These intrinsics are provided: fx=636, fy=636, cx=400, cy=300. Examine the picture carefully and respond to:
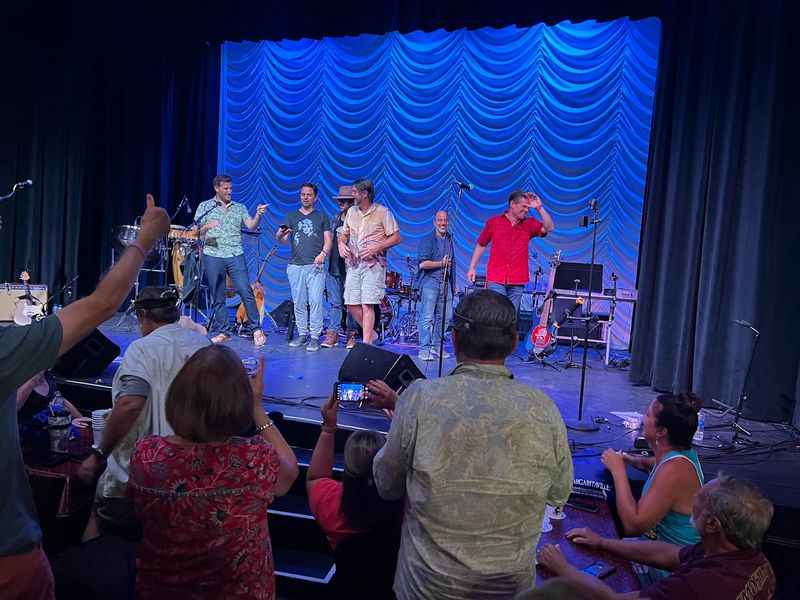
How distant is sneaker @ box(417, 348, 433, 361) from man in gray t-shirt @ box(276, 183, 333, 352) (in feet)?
4.13

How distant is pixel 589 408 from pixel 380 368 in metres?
2.10

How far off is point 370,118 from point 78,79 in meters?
4.57

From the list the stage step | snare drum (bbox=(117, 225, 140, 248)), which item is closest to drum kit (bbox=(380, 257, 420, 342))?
snare drum (bbox=(117, 225, 140, 248))

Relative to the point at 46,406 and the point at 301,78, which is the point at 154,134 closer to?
the point at 301,78

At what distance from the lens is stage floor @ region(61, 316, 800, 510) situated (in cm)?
434

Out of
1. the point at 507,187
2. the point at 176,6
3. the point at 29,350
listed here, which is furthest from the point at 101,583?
the point at 176,6

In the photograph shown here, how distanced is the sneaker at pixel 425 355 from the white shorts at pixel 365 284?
0.76 metres

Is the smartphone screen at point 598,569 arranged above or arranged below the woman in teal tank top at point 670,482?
below

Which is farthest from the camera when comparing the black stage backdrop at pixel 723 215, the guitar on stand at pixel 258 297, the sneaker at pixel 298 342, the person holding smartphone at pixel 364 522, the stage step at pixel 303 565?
the guitar on stand at pixel 258 297

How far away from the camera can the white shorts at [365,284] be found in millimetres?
7164

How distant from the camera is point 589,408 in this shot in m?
5.66

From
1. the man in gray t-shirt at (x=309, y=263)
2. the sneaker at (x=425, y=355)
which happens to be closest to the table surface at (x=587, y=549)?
the sneaker at (x=425, y=355)

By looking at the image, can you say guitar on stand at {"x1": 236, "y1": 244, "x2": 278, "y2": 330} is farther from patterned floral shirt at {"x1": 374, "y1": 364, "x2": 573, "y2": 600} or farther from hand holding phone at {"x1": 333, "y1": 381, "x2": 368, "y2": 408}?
patterned floral shirt at {"x1": 374, "y1": 364, "x2": 573, "y2": 600}

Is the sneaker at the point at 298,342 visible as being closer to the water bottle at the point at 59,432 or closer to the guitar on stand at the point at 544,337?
the guitar on stand at the point at 544,337
